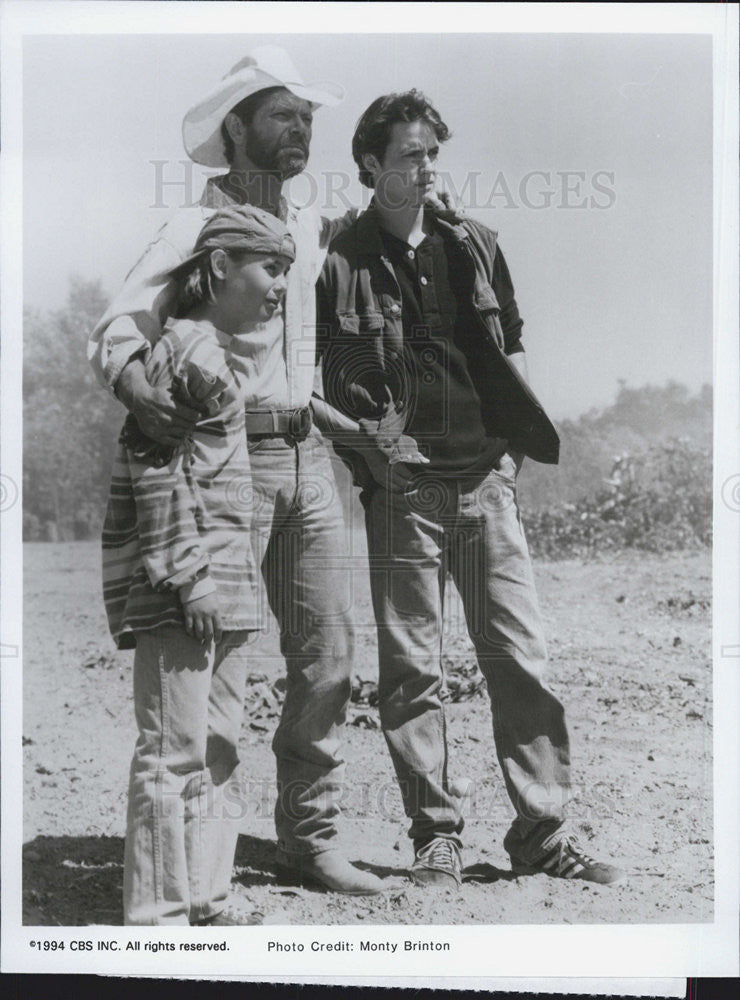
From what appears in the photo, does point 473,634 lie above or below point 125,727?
above

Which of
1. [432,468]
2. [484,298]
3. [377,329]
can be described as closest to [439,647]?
[432,468]

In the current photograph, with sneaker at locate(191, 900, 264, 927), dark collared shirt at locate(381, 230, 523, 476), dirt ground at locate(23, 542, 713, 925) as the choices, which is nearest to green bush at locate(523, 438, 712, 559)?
dirt ground at locate(23, 542, 713, 925)

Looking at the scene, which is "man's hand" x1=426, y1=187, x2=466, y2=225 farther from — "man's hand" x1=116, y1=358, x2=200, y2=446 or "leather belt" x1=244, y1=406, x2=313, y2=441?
"man's hand" x1=116, y1=358, x2=200, y2=446

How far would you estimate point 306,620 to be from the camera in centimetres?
456

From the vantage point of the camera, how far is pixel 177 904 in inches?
175

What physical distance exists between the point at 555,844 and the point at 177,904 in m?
1.47

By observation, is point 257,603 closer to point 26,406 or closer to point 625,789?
point 26,406

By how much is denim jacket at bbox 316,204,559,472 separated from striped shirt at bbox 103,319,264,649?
370 mm

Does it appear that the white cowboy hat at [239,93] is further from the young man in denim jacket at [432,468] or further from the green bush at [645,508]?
the green bush at [645,508]

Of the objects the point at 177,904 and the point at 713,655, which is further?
the point at 713,655

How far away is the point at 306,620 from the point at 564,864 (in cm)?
139

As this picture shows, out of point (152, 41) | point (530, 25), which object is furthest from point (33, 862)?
point (530, 25)

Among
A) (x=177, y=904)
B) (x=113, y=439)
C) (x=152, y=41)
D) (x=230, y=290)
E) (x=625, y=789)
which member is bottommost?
(x=177, y=904)

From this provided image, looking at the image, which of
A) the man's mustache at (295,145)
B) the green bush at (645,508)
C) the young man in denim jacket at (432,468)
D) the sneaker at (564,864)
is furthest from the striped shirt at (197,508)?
the sneaker at (564,864)
